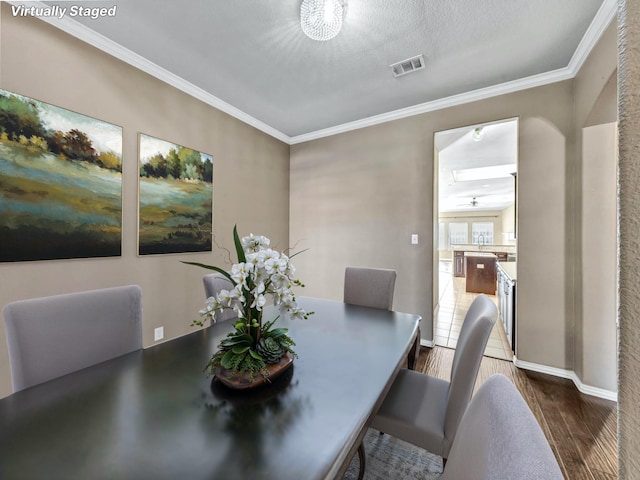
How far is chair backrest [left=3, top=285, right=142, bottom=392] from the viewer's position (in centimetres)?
100

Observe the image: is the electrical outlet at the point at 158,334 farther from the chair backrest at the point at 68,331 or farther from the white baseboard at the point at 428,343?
the white baseboard at the point at 428,343

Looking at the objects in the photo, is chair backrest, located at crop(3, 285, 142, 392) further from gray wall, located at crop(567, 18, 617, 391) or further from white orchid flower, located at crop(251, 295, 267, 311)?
gray wall, located at crop(567, 18, 617, 391)

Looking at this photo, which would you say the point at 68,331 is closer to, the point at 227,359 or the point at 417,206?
the point at 227,359

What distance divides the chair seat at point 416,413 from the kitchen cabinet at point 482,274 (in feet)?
16.1

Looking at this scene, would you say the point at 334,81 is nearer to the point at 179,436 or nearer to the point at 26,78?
the point at 26,78

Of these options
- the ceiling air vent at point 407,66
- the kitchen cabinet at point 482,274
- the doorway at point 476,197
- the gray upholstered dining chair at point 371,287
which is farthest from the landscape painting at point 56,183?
the kitchen cabinet at point 482,274

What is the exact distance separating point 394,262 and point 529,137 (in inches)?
69.7

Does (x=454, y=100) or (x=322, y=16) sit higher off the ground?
(x=454, y=100)

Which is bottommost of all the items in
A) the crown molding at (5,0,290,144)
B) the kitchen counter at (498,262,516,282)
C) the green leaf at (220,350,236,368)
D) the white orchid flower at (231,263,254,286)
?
the green leaf at (220,350,236,368)

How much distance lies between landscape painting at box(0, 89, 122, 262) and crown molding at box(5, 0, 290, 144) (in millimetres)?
558

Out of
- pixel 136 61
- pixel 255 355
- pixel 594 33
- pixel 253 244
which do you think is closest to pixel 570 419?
pixel 255 355

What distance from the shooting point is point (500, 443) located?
0.46 metres

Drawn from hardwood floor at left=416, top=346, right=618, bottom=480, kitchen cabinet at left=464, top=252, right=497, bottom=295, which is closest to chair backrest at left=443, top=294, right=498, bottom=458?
hardwood floor at left=416, top=346, right=618, bottom=480

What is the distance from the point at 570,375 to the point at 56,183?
168 inches
